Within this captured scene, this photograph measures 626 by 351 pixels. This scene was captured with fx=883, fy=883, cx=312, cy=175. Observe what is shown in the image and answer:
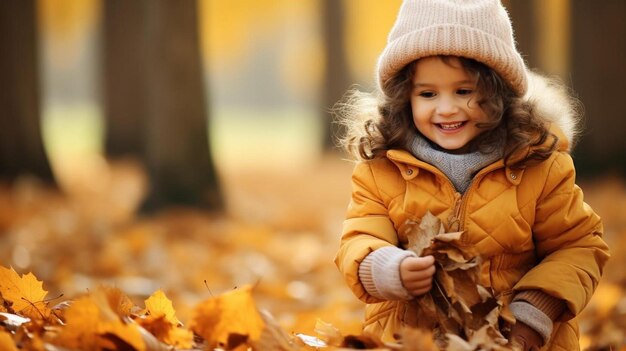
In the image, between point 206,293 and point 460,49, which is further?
point 206,293

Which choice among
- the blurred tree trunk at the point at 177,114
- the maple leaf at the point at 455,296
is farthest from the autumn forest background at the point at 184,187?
the maple leaf at the point at 455,296

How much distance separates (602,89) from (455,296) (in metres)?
7.84

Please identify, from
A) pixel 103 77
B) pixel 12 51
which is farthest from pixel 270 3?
pixel 12 51

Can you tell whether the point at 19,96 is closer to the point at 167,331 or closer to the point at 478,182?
the point at 167,331

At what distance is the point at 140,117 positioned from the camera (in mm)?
14750

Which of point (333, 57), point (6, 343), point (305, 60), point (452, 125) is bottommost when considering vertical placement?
point (305, 60)

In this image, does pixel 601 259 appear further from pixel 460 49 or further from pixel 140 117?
pixel 140 117

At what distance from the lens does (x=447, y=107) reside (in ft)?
9.47

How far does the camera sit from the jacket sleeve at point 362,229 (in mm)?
2803

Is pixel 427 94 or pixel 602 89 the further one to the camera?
pixel 602 89

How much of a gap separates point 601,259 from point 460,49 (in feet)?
2.73

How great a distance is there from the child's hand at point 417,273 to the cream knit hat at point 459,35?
2.28 feet

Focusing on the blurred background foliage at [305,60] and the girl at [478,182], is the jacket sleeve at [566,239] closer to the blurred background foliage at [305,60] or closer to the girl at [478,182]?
the girl at [478,182]

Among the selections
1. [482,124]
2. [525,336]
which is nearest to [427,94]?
[482,124]
